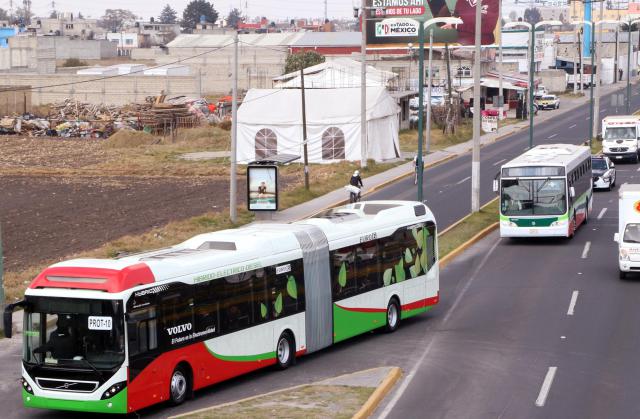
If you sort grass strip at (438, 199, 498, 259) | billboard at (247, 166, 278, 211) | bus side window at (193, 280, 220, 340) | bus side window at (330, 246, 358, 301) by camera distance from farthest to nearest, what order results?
billboard at (247, 166, 278, 211) → grass strip at (438, 199, 498, 259) → bus side window at (330, 246, 358, 301) → bus side window at (193, 280, 220, 340)

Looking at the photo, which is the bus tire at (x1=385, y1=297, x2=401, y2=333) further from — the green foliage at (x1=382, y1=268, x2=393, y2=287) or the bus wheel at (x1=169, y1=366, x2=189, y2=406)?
the bus wheel at (x1=169, y1=366, x2=189, y2=406)

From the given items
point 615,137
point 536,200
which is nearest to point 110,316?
point 536,200

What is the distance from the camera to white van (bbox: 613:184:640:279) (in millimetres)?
29906

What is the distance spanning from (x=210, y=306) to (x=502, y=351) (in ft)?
21.5

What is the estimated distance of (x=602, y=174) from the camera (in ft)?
175

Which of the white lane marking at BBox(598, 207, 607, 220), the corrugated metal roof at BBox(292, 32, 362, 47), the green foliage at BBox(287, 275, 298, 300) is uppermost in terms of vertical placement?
the corrugated metal roof at BBox(292, 32, 362, 47)

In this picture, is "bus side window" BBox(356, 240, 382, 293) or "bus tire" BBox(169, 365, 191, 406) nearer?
"bus tire" BBox(169, 365, 191, 406)

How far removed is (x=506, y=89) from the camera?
357 feet

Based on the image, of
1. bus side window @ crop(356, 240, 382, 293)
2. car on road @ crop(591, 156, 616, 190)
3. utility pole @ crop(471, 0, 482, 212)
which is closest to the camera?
bus side window @ crop(356, 240, 382, 293)

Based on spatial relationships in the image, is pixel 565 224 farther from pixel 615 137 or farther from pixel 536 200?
pixel 615 137

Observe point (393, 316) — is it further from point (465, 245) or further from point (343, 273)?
point (465, 245)

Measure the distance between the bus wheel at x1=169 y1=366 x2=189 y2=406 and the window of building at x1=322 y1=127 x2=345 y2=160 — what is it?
48197 millimetres

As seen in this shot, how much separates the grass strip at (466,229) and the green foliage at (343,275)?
11.4 meters

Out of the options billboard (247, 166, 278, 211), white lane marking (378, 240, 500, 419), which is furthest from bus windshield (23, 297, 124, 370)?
billboard (247, 166, 278, 211)
